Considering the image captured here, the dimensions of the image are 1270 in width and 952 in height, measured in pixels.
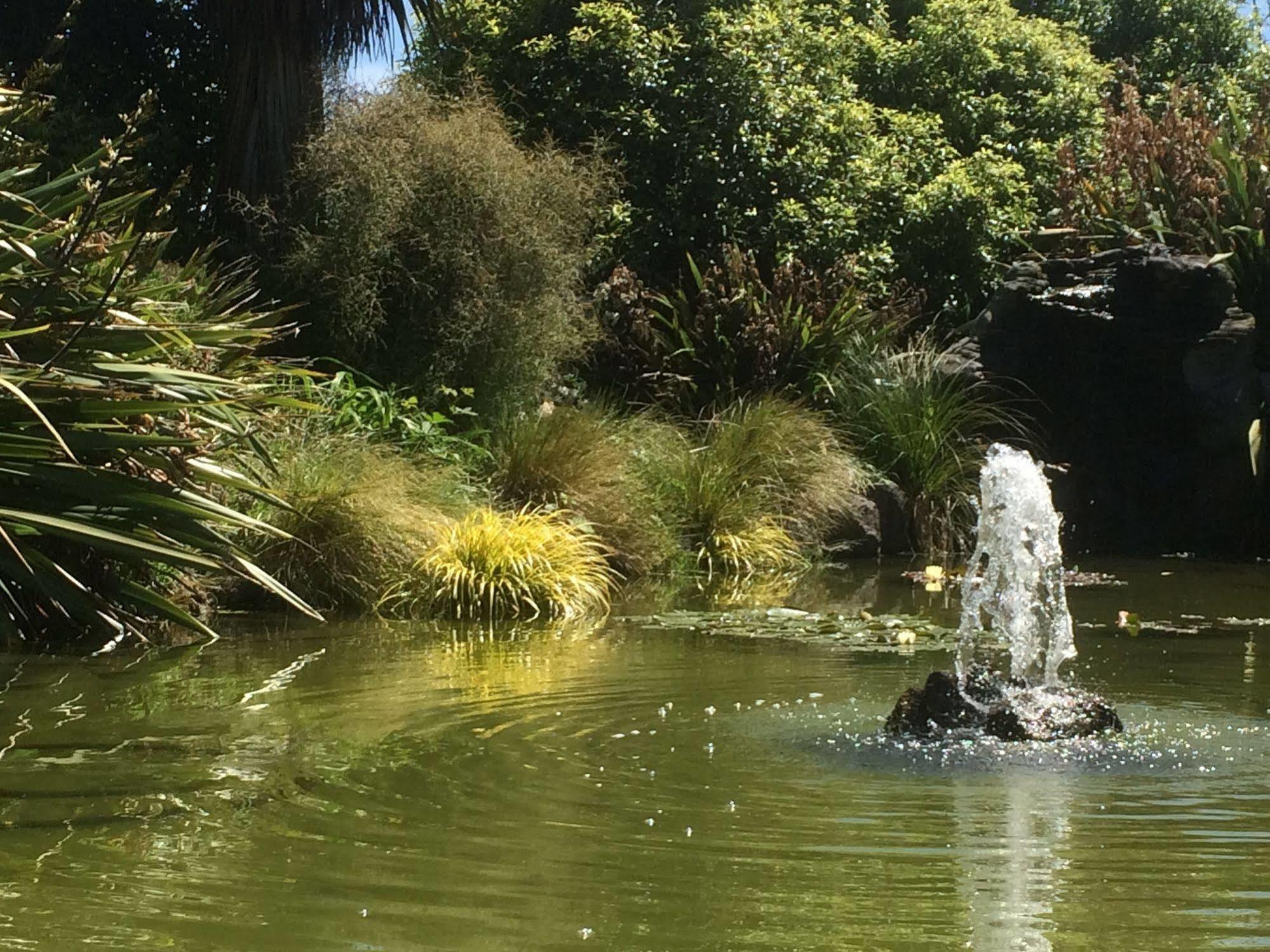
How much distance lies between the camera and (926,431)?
1420cm

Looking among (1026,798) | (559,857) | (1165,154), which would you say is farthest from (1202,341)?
(559,857)

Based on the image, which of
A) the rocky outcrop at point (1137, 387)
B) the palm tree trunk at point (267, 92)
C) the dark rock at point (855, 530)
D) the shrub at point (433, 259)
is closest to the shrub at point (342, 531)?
the shrub at point (433, 259)

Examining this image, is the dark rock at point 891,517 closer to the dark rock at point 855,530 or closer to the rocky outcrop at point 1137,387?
the dark rock at point 855,530

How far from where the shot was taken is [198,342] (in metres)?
8.20


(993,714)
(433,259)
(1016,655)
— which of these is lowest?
(993,714)

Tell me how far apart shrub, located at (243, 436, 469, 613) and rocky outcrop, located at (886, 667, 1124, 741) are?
14.2 ft

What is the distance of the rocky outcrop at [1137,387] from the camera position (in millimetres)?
14367

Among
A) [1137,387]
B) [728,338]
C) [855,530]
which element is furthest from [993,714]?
[728,338]

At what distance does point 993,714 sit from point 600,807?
173 cm

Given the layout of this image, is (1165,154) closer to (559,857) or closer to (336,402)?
(336,402)

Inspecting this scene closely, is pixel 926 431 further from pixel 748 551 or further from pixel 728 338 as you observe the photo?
pixel 748 551

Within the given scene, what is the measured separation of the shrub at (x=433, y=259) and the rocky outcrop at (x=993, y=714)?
780 centimetres

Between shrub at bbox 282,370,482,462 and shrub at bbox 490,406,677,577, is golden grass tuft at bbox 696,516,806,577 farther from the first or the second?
shrub at bbox 282,370,482,462

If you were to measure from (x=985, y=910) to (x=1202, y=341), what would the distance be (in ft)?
37.9
